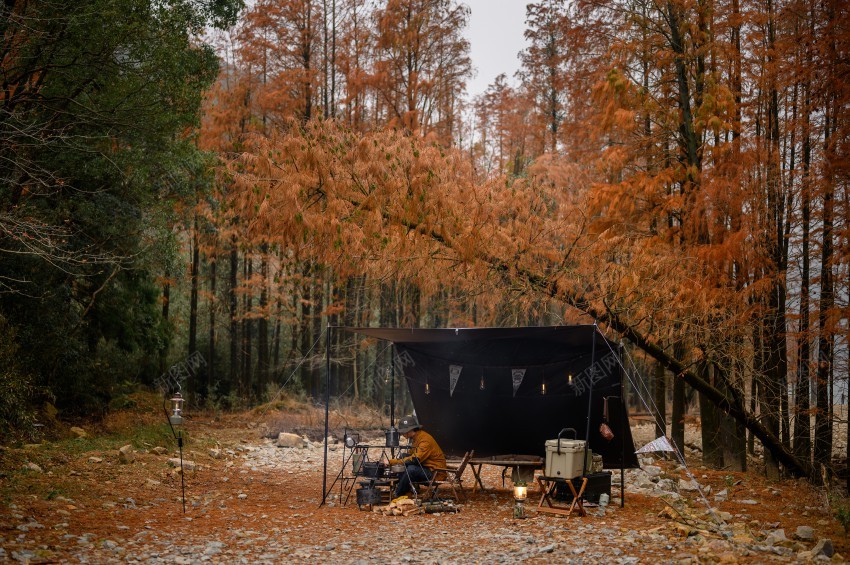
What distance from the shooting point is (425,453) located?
8133 mm

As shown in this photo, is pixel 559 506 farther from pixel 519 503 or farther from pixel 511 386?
pixel 511 386

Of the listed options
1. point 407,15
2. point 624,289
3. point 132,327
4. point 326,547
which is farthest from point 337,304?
point 326,547

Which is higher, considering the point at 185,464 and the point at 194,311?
the point at 194,311

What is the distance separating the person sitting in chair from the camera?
7.96m

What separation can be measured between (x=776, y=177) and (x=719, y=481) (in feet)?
12.8

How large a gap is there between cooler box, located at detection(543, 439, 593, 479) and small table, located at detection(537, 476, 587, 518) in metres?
0.06

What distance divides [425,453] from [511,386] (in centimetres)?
184

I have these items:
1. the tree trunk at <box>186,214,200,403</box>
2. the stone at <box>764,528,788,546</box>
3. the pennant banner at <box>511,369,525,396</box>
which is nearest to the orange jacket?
the pennant banner at <box>511,369,525,396</box>

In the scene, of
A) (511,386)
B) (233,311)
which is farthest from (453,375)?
(233,311)

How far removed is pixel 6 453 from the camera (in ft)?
27.0

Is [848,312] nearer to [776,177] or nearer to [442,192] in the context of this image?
[776,177]

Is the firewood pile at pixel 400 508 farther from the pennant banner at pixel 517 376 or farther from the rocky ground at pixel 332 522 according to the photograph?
the pennant banner at pixel 517 376

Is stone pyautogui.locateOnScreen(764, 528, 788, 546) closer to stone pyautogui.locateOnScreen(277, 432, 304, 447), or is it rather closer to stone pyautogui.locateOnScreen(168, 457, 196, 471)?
stone pyautogui.locateOnScreen(168, 457, 196, 471)

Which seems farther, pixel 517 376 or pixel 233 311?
pixel 233 311
